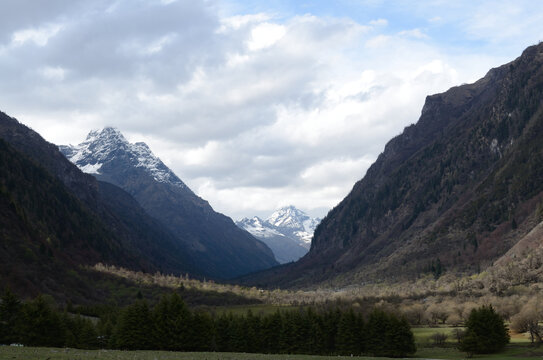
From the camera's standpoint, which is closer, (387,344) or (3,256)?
(387,344)

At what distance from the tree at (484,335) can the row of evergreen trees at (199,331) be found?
11445mm

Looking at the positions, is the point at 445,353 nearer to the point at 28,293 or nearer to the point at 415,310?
the point at 415,310

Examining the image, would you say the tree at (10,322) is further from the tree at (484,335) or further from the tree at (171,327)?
the tree at (484,335)

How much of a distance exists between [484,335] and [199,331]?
5820cm

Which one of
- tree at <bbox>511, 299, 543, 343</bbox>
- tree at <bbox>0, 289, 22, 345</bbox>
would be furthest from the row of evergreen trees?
tree at <bbox>511, 299, 543, 343</bbox>

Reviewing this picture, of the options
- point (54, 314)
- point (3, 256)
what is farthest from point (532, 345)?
point (3, 256)

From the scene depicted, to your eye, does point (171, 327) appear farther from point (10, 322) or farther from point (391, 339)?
point (391, 339)

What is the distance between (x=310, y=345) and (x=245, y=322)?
49.2 ft

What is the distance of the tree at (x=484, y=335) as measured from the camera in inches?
4146

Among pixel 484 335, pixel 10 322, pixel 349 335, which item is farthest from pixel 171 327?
pixel 484 335

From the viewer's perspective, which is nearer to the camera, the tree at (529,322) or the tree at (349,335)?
the tree at (349,335)

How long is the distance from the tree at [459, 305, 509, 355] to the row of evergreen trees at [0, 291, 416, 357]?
11445mm

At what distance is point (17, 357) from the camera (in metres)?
45.5

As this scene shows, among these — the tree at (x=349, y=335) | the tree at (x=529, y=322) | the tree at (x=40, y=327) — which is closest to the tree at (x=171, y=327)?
the tree at (x=40, y=327)
